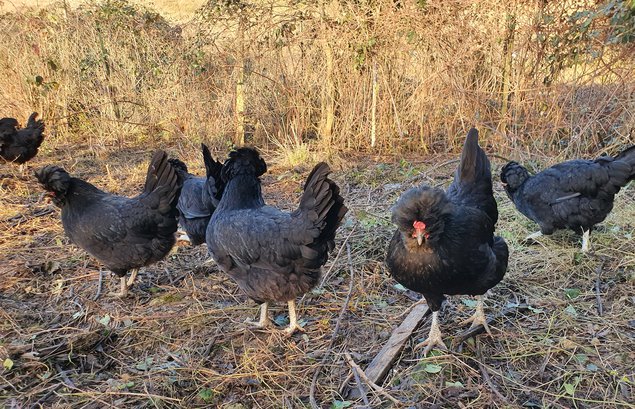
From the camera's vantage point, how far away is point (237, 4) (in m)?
7.78

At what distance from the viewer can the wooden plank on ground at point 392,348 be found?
9.34ft

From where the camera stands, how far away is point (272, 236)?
311cm

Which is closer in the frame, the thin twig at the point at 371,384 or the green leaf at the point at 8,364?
the thin twig at the point at 371,384

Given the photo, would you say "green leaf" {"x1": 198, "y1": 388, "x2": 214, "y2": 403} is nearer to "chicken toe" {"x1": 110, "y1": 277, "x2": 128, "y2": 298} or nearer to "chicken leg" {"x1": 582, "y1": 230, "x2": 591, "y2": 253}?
"chicken toe" {"x1": 110, "y1": 277, "x2": 128, "y2": 298}

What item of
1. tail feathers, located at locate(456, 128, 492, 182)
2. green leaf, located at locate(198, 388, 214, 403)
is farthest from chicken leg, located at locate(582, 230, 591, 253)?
green leaf, located at locate(198, 388, 214, 403)

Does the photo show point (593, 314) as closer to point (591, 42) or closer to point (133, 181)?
point (591, 42)

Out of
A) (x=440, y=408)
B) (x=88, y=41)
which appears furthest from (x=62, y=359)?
(x=88, y=41)

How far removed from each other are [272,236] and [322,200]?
1.63 ft

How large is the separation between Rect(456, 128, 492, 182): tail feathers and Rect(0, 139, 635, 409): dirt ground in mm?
1152

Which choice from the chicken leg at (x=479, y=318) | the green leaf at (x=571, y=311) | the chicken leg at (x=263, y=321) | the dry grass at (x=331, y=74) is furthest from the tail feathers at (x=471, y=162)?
the dry grass at (x=331, y=74)

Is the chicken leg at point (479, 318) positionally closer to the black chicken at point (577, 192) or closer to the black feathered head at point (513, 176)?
the black chicken at point (577, 192)

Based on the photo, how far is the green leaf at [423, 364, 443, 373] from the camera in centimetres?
280

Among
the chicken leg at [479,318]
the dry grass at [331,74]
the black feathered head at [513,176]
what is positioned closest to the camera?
the chicken leg at [479,318]

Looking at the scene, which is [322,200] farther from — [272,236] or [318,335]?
[318,335]
